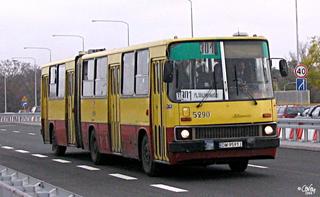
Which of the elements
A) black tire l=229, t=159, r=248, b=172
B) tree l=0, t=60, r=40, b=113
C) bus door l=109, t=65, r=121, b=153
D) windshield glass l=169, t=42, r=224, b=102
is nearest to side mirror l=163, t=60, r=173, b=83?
windshield glass l=169, t=42, r=224, b=102

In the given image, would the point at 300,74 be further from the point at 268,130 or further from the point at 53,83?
the point at 268,130

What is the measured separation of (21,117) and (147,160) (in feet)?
218

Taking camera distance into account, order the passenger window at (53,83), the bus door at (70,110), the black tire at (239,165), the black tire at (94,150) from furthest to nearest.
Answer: the passenger window at (53,83)
the bus door at (70,110)
the black tire at (94,150)
the black tire at (239,165)

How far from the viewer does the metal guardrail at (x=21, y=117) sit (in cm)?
7595

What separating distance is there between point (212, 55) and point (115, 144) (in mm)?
4345

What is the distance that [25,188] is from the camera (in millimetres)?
10469

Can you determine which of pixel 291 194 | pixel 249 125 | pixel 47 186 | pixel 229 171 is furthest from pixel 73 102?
pixel 47 186

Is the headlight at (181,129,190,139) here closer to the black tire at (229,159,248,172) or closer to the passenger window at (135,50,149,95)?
the passenger window at (135,50,149,95)

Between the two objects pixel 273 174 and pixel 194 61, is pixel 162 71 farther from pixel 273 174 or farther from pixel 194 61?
pixel 273 174

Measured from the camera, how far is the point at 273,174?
56.7 feet

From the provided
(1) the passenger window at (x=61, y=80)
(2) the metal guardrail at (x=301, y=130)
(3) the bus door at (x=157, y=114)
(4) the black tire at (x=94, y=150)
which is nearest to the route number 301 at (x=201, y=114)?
(3) the bus door at (x=157, y=114)

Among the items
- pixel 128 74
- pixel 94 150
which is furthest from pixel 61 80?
pixel 128 74

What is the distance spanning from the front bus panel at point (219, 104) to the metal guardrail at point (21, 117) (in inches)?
2267

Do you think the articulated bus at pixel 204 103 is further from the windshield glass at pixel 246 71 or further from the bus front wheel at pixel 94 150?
the bus front wheel at pixel 94 150
